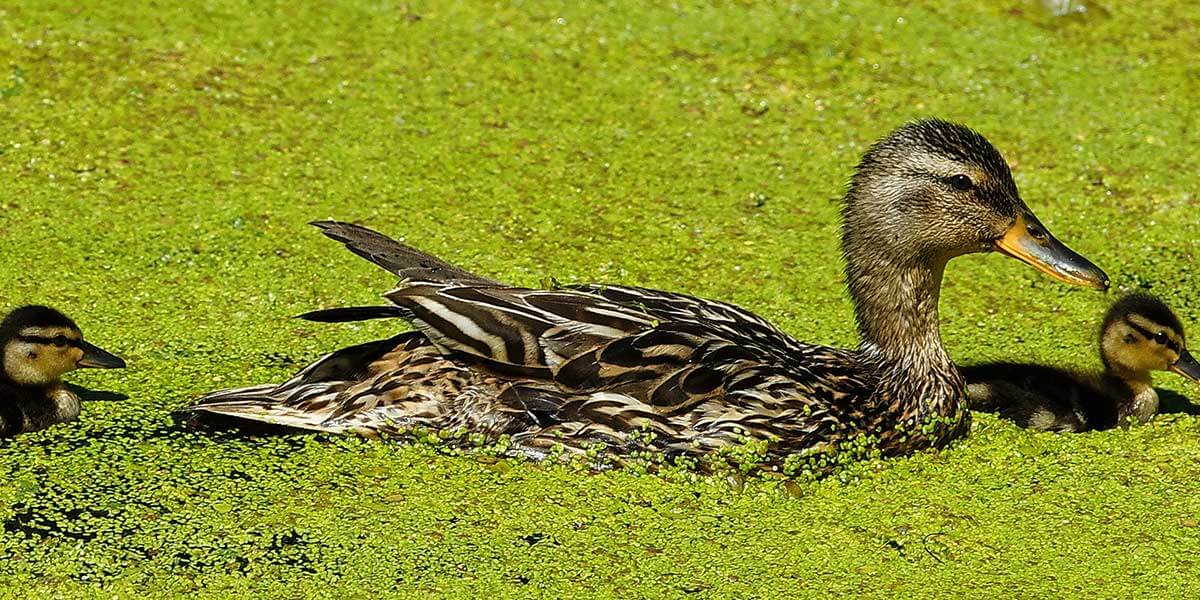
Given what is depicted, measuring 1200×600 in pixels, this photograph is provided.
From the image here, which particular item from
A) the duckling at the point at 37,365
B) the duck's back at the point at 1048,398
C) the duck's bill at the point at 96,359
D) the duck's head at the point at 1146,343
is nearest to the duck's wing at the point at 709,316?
the duck's back at the point at 1048,398

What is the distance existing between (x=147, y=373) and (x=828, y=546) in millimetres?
2264

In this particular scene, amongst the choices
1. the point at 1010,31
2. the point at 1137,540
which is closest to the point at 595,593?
the point at 1137,540

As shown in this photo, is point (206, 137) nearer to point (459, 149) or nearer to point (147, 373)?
point (459, 149)

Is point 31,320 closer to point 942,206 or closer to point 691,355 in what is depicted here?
point 691,355

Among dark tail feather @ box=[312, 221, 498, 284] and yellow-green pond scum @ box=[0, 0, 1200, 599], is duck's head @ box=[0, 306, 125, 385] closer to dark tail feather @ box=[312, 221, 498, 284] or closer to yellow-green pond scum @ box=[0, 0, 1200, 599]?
yellow-green pond scum @ box=[0, 0, 1200, 599]

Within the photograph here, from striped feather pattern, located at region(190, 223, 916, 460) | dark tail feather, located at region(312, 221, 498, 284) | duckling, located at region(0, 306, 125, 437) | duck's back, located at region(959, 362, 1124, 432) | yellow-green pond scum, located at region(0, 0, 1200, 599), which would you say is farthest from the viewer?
duck's back, located at region(959, 362, 1124, 432)

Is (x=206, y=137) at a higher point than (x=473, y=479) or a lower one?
higher

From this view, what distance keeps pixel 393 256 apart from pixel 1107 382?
7.56ft

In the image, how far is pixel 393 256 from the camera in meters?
5.15

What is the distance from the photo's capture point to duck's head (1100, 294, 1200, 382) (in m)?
5.44

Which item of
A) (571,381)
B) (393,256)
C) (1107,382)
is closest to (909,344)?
(1107,382)

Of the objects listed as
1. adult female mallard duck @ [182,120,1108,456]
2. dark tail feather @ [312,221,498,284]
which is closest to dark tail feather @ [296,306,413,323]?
adult female mallard duck @ [182,120,1108,456]

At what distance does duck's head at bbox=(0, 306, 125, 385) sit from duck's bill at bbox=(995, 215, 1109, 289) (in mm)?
2784

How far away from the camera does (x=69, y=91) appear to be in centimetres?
717
